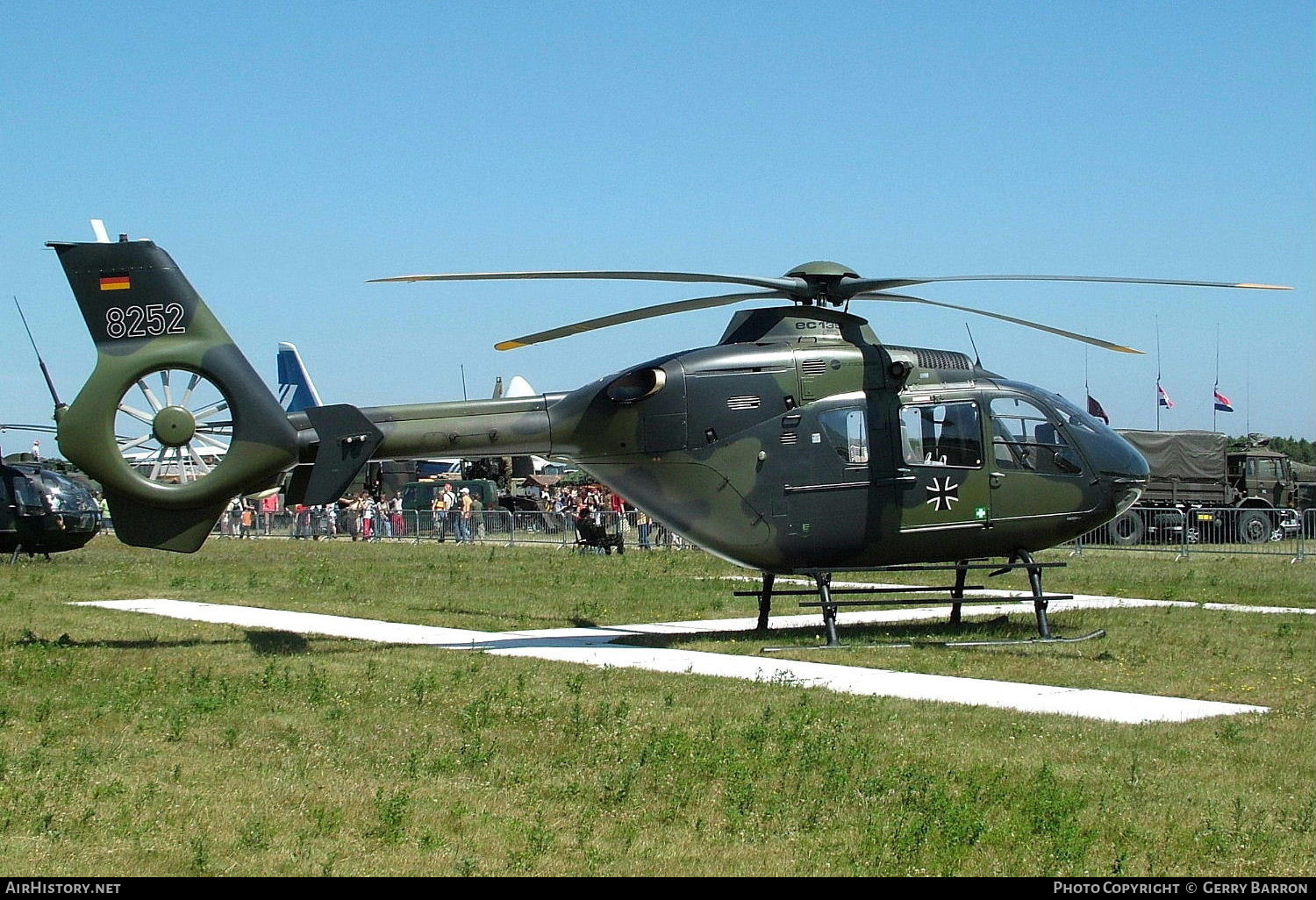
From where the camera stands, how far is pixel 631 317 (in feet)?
43.9

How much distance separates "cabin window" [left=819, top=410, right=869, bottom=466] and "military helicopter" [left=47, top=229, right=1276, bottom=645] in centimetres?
1

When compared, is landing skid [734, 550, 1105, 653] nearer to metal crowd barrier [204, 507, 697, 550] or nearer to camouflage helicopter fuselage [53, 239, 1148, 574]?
camouflage helicopter fuselage [53, 239, 1148, 574]

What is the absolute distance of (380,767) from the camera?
8.20 metres

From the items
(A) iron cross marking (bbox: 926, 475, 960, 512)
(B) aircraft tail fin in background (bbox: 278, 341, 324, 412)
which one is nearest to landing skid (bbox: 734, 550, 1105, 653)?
(A) iron cross marking (bbox: 926, 475, 960, 512)

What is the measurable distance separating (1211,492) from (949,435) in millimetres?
25684

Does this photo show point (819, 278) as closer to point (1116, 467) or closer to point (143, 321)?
point (1116, 467)

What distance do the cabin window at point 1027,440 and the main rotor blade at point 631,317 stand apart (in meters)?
2.69

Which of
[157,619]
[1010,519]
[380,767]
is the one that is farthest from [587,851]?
[157,619]

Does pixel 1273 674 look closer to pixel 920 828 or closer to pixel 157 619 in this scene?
pixel 920 828

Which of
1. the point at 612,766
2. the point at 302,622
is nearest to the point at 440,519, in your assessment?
the point at 302,622

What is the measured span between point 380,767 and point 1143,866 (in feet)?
14.1

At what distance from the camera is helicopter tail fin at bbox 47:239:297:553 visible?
12.6 meters

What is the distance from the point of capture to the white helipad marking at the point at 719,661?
1038 cm

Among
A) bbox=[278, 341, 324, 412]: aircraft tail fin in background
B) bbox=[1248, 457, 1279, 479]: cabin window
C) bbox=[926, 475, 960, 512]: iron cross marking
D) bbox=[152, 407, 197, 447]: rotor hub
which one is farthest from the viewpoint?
bbox=[278, 341, 324, 412]: aircraft tail fin in background
